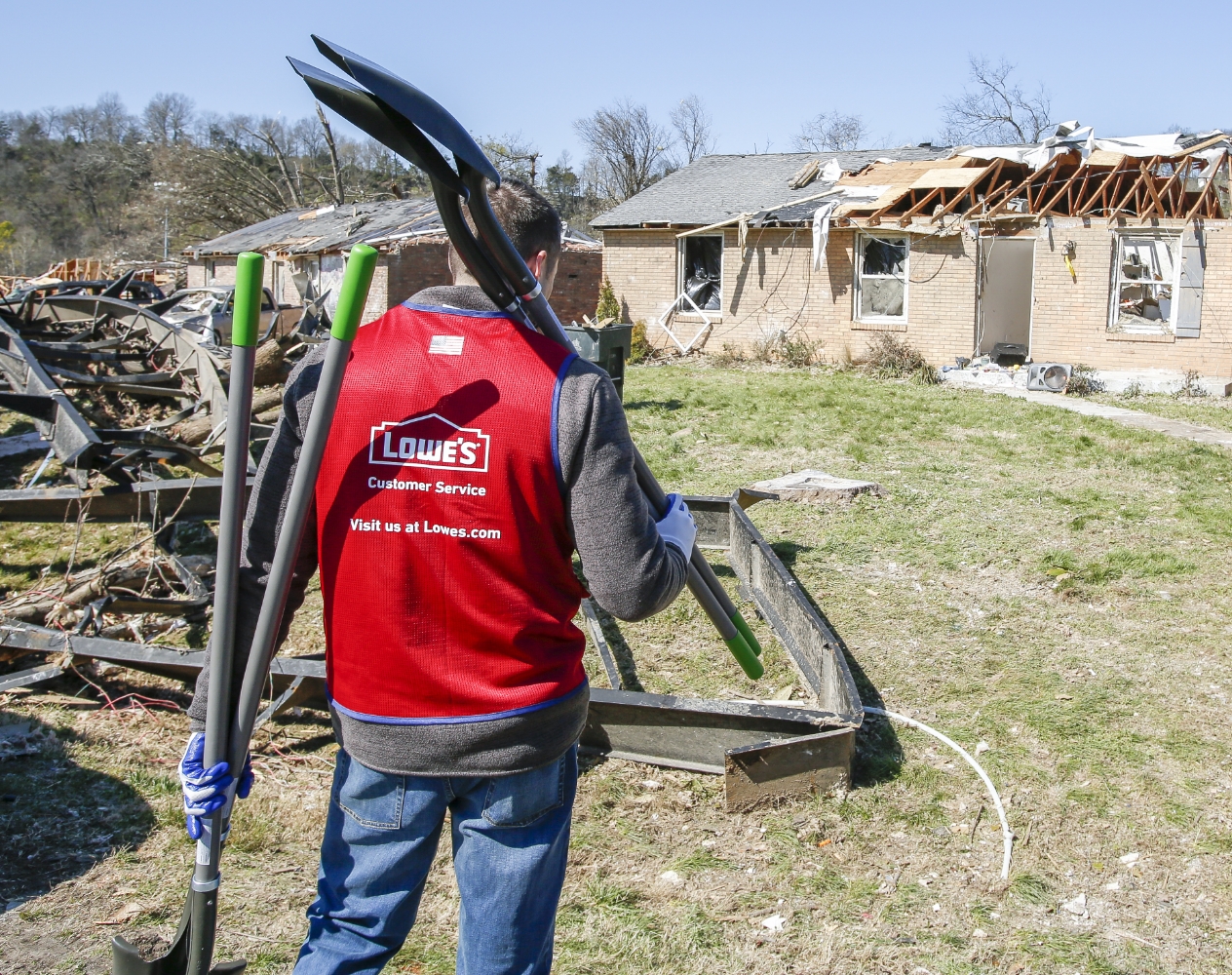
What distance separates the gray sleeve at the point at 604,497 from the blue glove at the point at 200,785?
0.73 meters

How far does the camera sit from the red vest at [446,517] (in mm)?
1674

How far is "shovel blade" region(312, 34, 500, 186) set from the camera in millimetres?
1487

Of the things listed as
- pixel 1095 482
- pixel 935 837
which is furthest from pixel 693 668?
pixel 1095 482

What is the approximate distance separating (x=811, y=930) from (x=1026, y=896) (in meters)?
0.73

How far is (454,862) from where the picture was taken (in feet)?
5.96

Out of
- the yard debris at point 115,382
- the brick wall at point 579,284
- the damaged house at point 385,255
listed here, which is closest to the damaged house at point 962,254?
the brick wall at point 579,284

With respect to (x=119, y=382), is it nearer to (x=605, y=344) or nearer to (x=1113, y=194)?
(x=605, y=344)

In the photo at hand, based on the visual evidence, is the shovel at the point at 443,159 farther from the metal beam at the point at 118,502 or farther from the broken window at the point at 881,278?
the broken window at the point at 881,278

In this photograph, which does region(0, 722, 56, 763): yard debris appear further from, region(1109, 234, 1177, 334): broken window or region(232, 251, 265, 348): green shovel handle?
region(1109, 234, 1177, 334): broken window

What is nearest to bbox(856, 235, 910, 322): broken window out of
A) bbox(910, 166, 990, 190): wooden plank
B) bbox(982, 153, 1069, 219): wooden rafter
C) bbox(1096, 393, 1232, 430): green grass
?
bbox(910, 166, 990, 190): wooden plank

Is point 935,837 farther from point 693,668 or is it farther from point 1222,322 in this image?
point 1222,322

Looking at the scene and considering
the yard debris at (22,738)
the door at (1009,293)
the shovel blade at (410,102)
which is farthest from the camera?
the door at (1009,293)

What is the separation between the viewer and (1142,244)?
16.0 metres

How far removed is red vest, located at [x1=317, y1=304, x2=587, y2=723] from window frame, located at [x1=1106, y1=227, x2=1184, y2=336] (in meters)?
16.6
